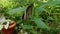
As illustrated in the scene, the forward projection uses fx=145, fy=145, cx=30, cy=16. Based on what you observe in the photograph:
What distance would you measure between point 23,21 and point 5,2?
1.08 ft

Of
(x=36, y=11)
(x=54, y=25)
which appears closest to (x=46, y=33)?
(x=54, y=25)

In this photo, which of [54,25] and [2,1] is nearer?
[54,25]

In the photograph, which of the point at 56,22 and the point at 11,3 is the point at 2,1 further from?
the point at 56,22

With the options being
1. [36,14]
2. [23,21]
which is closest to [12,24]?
[23,21]

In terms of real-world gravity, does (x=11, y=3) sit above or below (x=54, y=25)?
above

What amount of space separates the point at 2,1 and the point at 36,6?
0.37m

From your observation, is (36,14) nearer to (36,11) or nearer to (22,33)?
(36,11)

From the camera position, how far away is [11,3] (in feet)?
4.23

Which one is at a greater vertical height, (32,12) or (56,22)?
(32,12)

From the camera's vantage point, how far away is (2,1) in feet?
4.27

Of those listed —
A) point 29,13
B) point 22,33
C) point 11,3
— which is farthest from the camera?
point 11,3

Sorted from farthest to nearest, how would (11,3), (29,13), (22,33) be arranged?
(11,3), (22,33), (29,13)

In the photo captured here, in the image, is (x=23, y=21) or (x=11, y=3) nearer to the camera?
(x=23, y=21)

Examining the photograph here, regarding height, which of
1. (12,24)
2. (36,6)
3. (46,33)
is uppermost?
(36,6)
